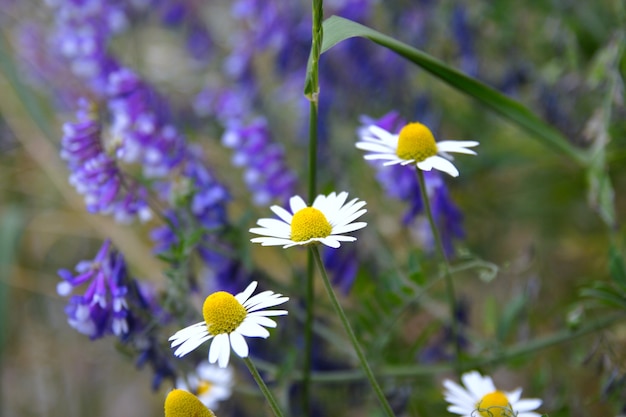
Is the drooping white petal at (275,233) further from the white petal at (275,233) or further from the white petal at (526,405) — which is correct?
Answer: the white petal at (526,405)

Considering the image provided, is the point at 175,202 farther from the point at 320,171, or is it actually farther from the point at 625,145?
the point at 625,145

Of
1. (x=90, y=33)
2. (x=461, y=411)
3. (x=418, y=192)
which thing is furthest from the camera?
(x=90, y=33)

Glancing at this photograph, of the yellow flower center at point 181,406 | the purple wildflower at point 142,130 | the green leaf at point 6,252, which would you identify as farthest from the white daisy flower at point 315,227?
the green leaf at point 6,252

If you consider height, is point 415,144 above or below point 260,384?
above

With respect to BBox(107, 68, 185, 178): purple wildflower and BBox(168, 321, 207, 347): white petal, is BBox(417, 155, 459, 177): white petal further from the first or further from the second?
BBox(107, 68, 185, 178): purple wildflower

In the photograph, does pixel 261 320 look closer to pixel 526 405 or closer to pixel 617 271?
pixel 526 405

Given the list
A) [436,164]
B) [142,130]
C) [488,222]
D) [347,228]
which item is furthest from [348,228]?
[488,222]
